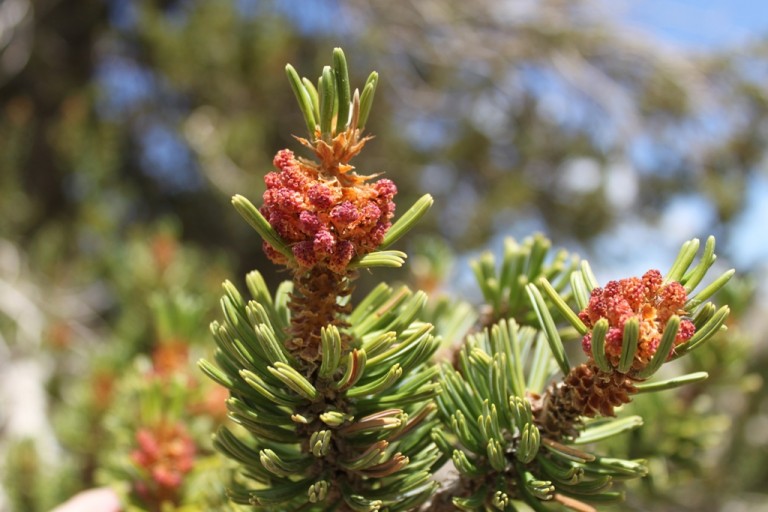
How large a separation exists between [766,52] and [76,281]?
9.20 feet

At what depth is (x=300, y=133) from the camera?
2576 millimetres

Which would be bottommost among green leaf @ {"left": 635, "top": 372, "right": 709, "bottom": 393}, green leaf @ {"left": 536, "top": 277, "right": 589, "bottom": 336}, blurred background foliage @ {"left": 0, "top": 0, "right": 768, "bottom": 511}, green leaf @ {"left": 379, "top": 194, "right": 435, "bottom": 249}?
green leaf @ {"left": 635, "top": 372, "right": 709, "bottom": 393}

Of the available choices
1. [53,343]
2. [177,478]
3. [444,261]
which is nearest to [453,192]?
[53,343]

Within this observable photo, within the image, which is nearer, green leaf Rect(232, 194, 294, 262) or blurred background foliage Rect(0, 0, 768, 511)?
green leaf Rect(232, 194, 294, 262)

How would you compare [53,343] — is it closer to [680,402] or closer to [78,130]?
[78,130]

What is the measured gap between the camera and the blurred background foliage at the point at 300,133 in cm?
179

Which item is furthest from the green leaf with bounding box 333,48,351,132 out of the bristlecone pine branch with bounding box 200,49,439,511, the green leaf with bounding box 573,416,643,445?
the green leaf with bounding box 573,416,643,445

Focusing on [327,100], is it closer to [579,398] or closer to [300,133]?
[579,398]

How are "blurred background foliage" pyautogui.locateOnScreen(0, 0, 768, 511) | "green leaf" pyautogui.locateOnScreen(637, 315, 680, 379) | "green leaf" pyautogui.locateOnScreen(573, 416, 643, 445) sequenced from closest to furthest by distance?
"green leaf" pyautogui.locateOnScreen(637, 315, 680, 379) < "green leaf" pyautogui.locateOnScreen(573, 416, 643, 445) < "blurred background foliage" pyautogui.locateOnScreen(0, 0, 768, 511)

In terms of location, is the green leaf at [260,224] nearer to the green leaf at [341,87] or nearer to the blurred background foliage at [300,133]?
A: the green leaf at [341,87]

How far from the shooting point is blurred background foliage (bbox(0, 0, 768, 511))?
179 cm

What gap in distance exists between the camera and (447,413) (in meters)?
0.35

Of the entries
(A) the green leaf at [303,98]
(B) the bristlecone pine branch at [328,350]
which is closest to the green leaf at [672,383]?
(B) the bristlecone pine branch at [328,350]

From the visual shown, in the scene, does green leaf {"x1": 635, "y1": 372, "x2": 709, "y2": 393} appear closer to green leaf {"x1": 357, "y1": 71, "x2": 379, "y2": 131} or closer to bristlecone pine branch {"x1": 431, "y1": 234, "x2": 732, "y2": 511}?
bristlecone pine branch {"x1": 431, "y1": 234, "x2": 732, "y2": 511}
